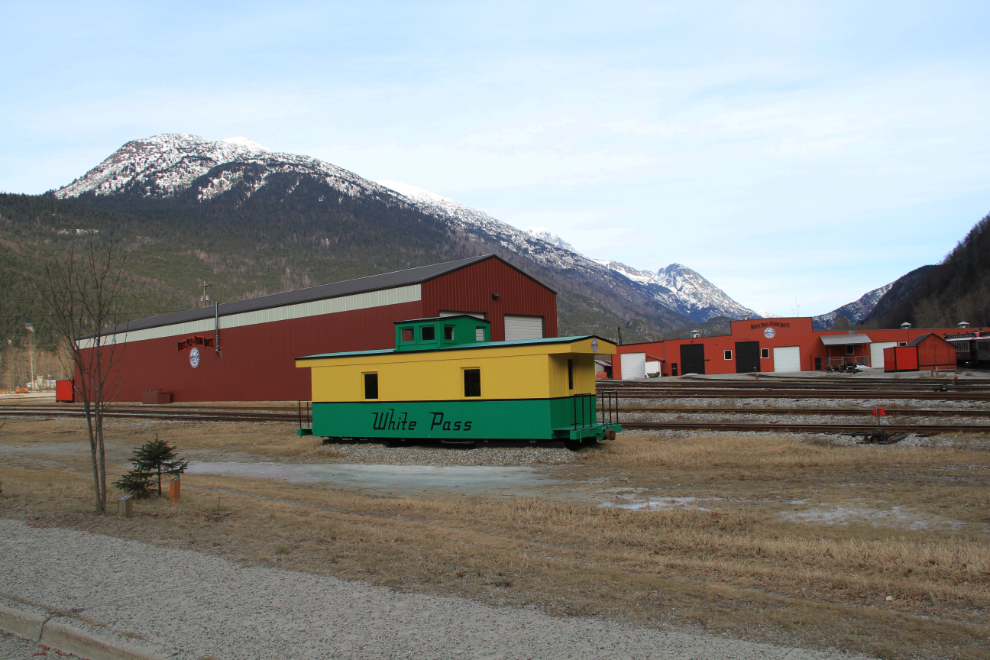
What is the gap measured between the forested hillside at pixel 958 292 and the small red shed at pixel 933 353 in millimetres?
68420

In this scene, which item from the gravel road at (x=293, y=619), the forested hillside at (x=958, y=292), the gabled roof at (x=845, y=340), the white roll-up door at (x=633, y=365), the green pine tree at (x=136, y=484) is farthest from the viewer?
the forested hillside at (x=958, y=292)

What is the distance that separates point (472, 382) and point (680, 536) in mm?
11559

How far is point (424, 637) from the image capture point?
5375 millimetres

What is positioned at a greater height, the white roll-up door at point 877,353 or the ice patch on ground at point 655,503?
the white roll-up door at point 877,353

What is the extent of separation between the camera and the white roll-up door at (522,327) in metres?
Answer: 39.9

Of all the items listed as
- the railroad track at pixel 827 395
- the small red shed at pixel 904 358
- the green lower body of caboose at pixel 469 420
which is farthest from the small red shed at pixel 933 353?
the green lower body of caboose at pixel 469 420

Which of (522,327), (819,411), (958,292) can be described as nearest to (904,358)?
(522,327)

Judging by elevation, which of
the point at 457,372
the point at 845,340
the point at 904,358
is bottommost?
the point at 904,358

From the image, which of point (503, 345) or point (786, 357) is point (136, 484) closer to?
point (503, 345)

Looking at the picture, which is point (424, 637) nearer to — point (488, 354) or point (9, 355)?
point (488, 354)

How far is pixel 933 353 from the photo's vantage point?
5531cm

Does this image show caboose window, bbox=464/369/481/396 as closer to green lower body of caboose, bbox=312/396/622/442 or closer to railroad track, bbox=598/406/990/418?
green lower body of caboose, bbox=312/396/622/442

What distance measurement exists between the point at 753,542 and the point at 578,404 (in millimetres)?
11794

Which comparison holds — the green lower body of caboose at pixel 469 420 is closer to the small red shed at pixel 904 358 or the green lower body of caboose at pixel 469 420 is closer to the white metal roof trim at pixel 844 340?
the small red shed at pixel 904 358
